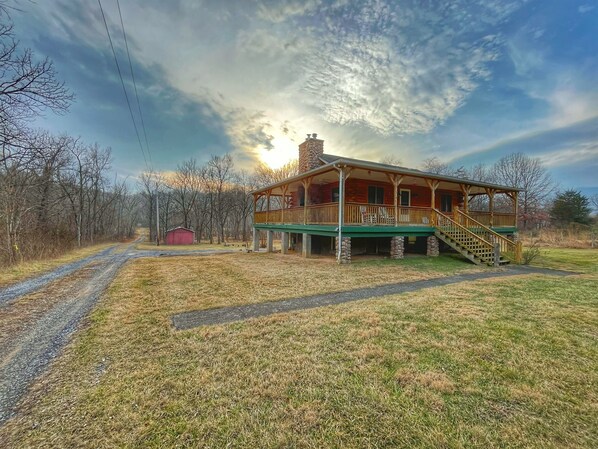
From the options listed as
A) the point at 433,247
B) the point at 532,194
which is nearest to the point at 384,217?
the point at 433,247

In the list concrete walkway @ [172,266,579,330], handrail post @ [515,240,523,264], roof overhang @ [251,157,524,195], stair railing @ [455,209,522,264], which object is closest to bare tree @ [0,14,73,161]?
concrete walkway @ [172,266,579,330]

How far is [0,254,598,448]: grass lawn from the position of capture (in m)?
1.97

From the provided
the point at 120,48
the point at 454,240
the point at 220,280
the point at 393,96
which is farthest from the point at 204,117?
the point at 454,240

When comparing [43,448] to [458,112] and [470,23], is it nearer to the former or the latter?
[470,23]

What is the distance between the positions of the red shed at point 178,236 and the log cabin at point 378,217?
1646 centimetres

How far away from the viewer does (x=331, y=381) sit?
2.65 m

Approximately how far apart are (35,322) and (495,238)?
679 inches

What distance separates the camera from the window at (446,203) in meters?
17.8

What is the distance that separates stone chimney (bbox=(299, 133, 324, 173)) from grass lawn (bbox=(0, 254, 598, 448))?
11.6 m

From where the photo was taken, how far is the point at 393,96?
52.8 ft

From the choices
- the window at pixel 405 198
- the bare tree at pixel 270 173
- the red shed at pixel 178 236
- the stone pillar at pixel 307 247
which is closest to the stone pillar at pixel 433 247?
the window at pixel 405 198

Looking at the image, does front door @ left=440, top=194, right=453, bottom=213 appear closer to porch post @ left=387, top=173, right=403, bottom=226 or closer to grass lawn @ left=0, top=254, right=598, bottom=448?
porch post @ left=387, top=173, right=403, bottom=226

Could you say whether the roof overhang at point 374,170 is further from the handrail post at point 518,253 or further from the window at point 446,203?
the handrail post at point 518,253

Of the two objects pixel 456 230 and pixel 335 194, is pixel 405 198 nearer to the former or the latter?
pixel 456 230
